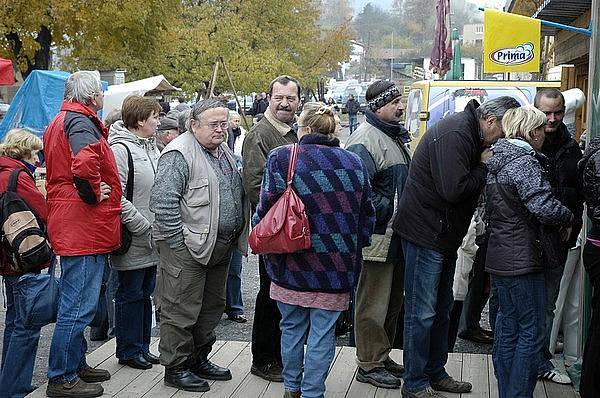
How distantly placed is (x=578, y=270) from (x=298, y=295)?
2.38 m

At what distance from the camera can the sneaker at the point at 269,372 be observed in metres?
5.42

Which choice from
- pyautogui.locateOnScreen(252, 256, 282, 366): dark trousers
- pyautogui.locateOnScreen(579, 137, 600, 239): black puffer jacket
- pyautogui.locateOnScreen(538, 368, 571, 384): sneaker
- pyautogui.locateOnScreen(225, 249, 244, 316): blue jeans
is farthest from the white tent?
pyautogui.locateOnScreen(579, 137, 600, 239): black puffer jacket

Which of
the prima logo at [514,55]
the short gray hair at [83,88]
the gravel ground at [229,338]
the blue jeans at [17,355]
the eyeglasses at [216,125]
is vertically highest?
the prima logo at [514,55]

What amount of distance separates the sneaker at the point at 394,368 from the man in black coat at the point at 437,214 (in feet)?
1.70

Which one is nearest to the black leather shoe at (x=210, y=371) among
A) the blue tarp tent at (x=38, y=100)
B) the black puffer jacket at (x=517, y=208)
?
the black puffer jacket at (x=517, y=208)

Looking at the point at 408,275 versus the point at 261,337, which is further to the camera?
the point at 261,337

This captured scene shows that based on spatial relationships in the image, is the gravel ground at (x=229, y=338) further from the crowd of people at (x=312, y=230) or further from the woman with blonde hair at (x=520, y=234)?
the woman with blonde hair at (x=520, y=234)

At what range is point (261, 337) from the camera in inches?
216

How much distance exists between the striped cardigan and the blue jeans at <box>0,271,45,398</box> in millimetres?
1741

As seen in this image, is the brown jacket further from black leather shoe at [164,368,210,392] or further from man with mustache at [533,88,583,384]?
man with mustache at [533,88,583,384]

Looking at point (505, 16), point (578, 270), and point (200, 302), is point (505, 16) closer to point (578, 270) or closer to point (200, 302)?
point (578, 270)

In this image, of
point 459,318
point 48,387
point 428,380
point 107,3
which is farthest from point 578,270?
point 107,3

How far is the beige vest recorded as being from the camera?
5.05 m

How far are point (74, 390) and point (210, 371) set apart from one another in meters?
0.88
